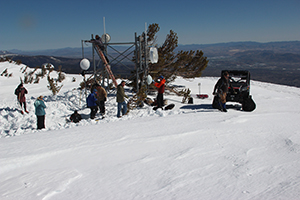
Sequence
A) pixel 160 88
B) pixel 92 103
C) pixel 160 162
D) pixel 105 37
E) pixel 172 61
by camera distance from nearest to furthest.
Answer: pixel 160 162 < pixel 92 103 < pixel 160 88 < pixel 105 37 < pixel 172 61

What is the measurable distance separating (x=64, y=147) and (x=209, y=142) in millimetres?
2789

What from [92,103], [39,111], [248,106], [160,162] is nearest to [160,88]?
[92,103]

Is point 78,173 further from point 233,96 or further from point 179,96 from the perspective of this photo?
point 179,96

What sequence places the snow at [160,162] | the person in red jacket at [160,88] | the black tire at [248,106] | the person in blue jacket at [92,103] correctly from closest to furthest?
the snow at [160,162], the black tire at [248,106], the person in blue jacket at [92,103], the person in red jacket at [160,88]

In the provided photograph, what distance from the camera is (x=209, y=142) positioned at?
4.09m

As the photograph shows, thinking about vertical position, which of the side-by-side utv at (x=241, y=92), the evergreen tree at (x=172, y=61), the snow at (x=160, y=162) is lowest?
the snow at (x=160, y=162)

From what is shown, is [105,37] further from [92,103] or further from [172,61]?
[172,61]

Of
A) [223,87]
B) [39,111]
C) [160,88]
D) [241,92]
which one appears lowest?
[39,111]

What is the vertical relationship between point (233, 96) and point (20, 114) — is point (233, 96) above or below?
above

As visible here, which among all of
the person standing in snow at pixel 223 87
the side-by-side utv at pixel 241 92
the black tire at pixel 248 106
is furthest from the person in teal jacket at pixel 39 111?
the black tire at pixel 248 106

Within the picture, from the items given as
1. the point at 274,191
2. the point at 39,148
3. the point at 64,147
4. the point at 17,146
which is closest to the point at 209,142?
the point at 274,191

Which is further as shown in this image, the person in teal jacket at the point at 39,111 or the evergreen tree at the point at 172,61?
the evergreen tree at the point at 172,61

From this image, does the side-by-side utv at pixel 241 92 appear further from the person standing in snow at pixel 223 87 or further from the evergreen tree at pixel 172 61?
the evergreen tree at pixel 172 61

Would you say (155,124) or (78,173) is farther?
(155,124)
